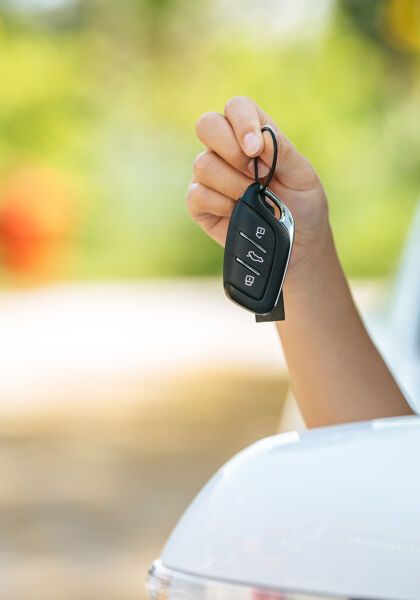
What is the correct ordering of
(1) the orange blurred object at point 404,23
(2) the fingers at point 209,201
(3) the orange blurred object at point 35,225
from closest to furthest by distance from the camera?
(2) the fingers at point 209,201 < (3) the orange blurred object at point 35,225 < (1) the orange blurred object at point 404,23

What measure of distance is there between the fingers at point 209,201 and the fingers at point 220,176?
2 cm

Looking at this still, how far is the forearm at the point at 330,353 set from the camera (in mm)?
1519

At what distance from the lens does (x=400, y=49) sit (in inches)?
656

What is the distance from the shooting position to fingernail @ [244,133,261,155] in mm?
1266

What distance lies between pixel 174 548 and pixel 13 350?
9128mm

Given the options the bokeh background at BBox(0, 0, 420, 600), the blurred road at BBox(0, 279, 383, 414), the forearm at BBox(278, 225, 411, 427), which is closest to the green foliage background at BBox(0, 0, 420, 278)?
the bokeh background at BBox(0, 0, 420, 600)

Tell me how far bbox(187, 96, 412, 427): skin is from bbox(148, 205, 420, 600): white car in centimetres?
54

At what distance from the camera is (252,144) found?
4.16ft

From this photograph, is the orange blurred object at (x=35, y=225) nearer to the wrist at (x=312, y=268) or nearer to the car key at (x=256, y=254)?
the wrist at (x=312, y=268)

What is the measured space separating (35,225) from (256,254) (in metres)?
14.7

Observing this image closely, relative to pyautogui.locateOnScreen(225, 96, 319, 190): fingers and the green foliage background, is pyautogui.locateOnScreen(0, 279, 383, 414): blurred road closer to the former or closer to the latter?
the green foliage background

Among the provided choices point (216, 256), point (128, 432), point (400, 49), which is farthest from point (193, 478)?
point (400, 49)

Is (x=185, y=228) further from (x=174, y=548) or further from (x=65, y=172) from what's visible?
(x=174, y=548)

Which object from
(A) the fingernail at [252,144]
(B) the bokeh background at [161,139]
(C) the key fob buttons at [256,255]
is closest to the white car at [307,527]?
(C) the key fob buttons at [256,255]
